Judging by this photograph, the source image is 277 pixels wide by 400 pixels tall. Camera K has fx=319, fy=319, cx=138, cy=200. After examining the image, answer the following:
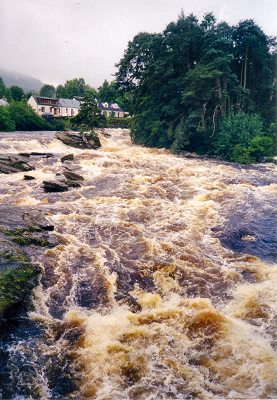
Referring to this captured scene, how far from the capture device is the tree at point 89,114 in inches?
1348

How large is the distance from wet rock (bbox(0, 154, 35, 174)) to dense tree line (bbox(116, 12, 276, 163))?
13375mm

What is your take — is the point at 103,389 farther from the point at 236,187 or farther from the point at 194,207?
the point at 236,187

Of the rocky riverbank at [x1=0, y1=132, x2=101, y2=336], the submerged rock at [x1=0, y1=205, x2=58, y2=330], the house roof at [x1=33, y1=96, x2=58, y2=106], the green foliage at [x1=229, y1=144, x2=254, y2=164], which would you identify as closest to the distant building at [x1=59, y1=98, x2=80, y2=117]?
the house roof at [x1=33, y1=96, x2=58, y2=106]

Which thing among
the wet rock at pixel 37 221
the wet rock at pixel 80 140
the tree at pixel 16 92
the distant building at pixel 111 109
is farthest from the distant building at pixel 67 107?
the wet rock at pixel 37 221

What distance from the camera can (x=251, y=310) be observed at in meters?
6.10

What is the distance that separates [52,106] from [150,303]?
7200 cm

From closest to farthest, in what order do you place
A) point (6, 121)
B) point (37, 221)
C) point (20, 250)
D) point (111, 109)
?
point (20, 250) < point (37, 221) < point (6, 121) < point (111, 109)

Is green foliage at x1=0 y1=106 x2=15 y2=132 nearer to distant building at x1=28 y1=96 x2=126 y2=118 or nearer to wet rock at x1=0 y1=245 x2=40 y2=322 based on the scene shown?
wet rock at x1=0 y1=245 x2=40 y2=322

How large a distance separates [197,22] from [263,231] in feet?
82.5

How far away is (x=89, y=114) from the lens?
114ft

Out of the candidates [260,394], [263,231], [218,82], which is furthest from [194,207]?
[218,82]

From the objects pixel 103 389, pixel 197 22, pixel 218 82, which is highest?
pixel 197 22

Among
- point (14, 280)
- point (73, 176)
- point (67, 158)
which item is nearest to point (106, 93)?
point (67, 158)

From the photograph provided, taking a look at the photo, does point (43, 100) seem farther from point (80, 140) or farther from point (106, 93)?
point (80, 140)
